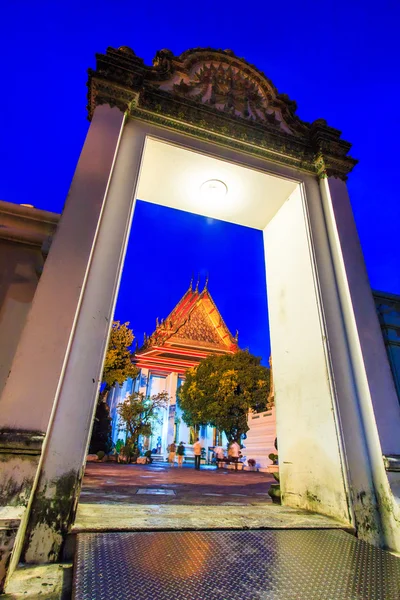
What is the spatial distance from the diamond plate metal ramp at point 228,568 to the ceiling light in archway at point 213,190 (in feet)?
11.1

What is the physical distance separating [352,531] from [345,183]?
337 centimetres

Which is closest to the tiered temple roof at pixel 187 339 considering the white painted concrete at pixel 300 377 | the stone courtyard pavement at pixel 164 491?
the stone courtyard pavement at pixel 164 491

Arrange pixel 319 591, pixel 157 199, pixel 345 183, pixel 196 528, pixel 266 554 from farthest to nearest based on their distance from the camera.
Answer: pixel 157 199 → pixel 345 183 → pixel 196 528 → pixel 266 554 → pixel 319 591

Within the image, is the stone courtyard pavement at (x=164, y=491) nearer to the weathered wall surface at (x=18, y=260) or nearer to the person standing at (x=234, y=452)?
the weathered wall surface at (x=18, y=260)

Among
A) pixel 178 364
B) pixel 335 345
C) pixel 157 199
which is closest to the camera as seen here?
pixel 335 345

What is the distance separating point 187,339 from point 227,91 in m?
17.2

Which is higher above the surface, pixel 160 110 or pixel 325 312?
pixel 160 110

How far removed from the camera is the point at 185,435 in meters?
20.4

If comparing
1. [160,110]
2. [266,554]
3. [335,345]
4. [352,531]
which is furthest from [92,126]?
[352,531]

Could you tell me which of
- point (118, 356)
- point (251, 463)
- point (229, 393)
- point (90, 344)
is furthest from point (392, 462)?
point (251, 463)

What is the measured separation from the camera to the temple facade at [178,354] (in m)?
19.7

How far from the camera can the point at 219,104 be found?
3893 mm

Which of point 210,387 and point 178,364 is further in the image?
point 178,364

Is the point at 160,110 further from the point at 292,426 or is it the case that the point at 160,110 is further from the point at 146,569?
the point at 146,569
